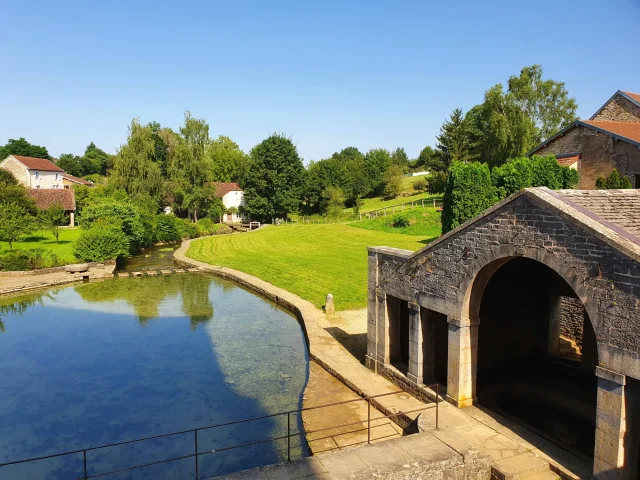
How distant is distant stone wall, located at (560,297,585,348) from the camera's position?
16875 millimetres

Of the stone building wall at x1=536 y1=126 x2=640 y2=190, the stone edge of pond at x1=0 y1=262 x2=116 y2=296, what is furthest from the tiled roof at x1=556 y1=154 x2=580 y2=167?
the stone edge of pond at x1=0 y1=262 x2=116 y2=296

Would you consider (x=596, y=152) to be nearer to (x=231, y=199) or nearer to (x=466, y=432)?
(x=466, y=432)

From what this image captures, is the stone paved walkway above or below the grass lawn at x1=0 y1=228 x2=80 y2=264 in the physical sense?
below

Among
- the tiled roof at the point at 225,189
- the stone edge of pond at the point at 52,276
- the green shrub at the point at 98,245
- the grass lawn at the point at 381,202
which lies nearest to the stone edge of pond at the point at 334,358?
the stone edge of pond at the point at 52,276

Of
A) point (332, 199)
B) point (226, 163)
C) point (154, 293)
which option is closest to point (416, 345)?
point (154, 293)

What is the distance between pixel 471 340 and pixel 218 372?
29.3ft

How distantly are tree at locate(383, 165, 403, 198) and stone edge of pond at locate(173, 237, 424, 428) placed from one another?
52.5 meters

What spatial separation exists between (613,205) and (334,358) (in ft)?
32.1

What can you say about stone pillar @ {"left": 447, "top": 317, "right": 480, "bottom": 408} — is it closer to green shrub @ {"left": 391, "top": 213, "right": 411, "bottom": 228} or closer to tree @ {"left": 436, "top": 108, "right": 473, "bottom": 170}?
green shrub @ {"left": 391, "top": 213, "right": 411, "bottom": 228}

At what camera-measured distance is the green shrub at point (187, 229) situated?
54.2 metres

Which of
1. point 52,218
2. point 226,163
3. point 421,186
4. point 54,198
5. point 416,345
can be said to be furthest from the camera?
point 226,163

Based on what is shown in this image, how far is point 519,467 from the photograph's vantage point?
8844mm

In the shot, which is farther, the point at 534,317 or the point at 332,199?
the point at 332,199

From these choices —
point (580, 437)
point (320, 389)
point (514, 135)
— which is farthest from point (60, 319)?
point (514, 135)
